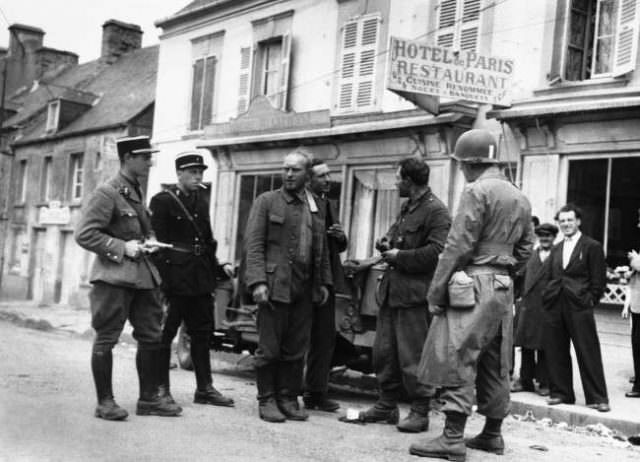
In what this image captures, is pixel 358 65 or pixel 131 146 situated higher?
pixel 358 65

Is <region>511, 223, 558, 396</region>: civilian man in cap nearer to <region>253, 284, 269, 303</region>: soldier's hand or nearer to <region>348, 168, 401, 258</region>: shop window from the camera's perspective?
<region>253, 284, 269, 303</region>: soldier's hand

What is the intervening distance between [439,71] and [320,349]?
20.3 feet

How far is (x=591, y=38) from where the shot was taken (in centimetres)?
1312

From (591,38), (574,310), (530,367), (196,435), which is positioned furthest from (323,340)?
(591,38)

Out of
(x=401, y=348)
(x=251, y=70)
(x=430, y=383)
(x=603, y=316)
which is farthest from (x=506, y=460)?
(x=251, y=70)

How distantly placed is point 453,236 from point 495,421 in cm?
134

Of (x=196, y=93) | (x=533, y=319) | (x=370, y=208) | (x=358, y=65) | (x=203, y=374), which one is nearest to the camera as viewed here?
(x=203, y=374)

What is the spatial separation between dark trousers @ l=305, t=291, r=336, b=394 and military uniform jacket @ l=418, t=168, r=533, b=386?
5.20 ft

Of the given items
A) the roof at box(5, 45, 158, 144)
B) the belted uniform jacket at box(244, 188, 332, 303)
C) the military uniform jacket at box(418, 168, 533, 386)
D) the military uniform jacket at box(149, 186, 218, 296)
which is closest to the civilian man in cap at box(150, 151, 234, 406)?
the military uniform jacket at box(149, 186, 218, 296)

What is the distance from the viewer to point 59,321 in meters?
19.6

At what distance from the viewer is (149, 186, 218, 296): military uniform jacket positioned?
23.1ft

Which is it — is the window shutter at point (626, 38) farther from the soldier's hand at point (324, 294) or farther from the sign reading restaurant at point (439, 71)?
the soldier's hand at point (324, 294)

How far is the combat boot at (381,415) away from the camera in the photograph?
6840mm

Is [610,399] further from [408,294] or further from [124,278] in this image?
[124,278]
